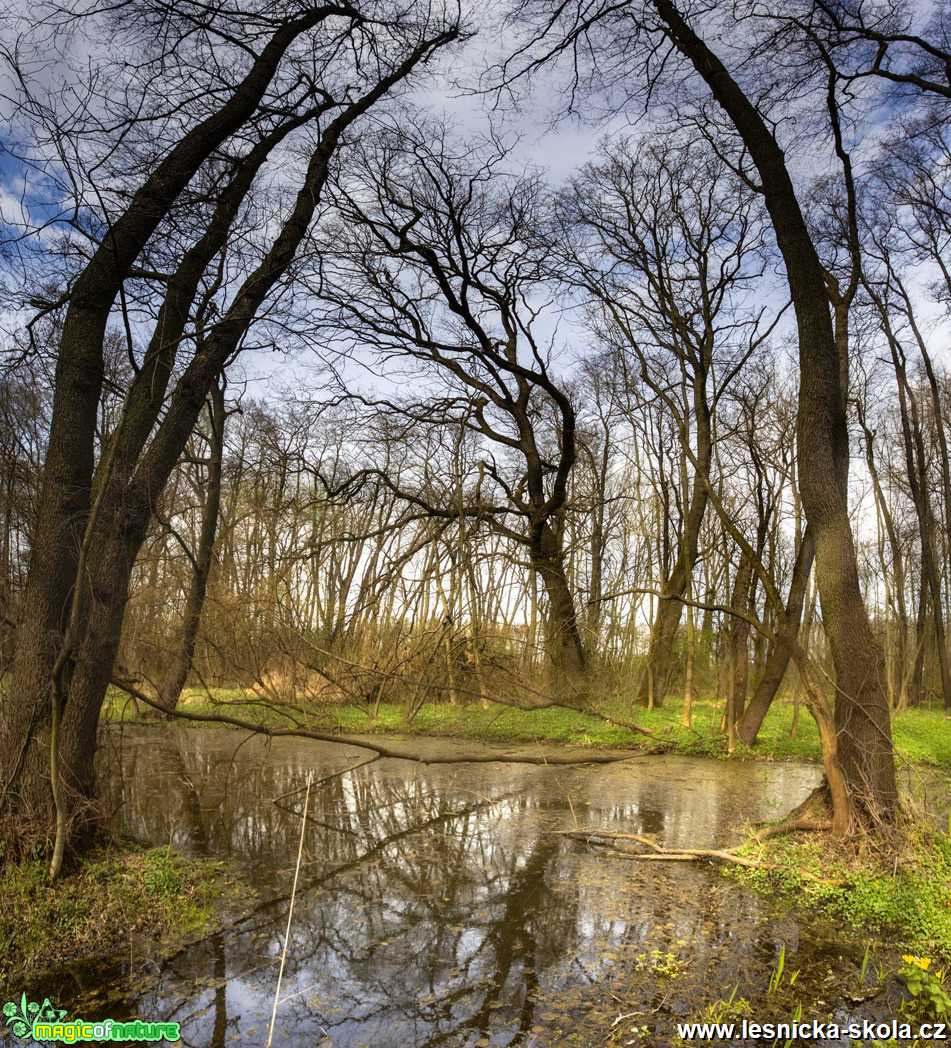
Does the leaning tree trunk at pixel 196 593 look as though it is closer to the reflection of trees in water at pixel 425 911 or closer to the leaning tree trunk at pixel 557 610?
the reflection of trees in water at pixel 425 911

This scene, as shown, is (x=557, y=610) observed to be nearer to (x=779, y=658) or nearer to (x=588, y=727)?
(x=588, y=727)

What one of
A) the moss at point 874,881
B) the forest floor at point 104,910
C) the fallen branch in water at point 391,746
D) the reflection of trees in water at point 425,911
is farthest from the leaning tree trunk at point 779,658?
the forest floor at point 104,910

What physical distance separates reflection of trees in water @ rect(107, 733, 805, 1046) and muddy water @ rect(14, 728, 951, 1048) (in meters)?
0.02

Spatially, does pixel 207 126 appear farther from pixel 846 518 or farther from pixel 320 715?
pixel 320 715

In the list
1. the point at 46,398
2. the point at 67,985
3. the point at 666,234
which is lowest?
the point at 67,985

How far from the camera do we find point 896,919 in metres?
5.37

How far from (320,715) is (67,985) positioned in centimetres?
949

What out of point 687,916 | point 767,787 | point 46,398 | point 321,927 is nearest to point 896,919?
point 687,916

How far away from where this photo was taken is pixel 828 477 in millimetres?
6918

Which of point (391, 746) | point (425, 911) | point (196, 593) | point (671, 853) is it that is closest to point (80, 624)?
point (425, 911)

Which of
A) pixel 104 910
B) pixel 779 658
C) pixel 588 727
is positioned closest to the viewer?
pixel 104 910

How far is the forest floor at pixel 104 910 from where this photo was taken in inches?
180

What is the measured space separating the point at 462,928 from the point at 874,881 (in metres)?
3.13

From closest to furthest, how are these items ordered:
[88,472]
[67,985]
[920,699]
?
[67,985]
[88,472]
[920,699]
